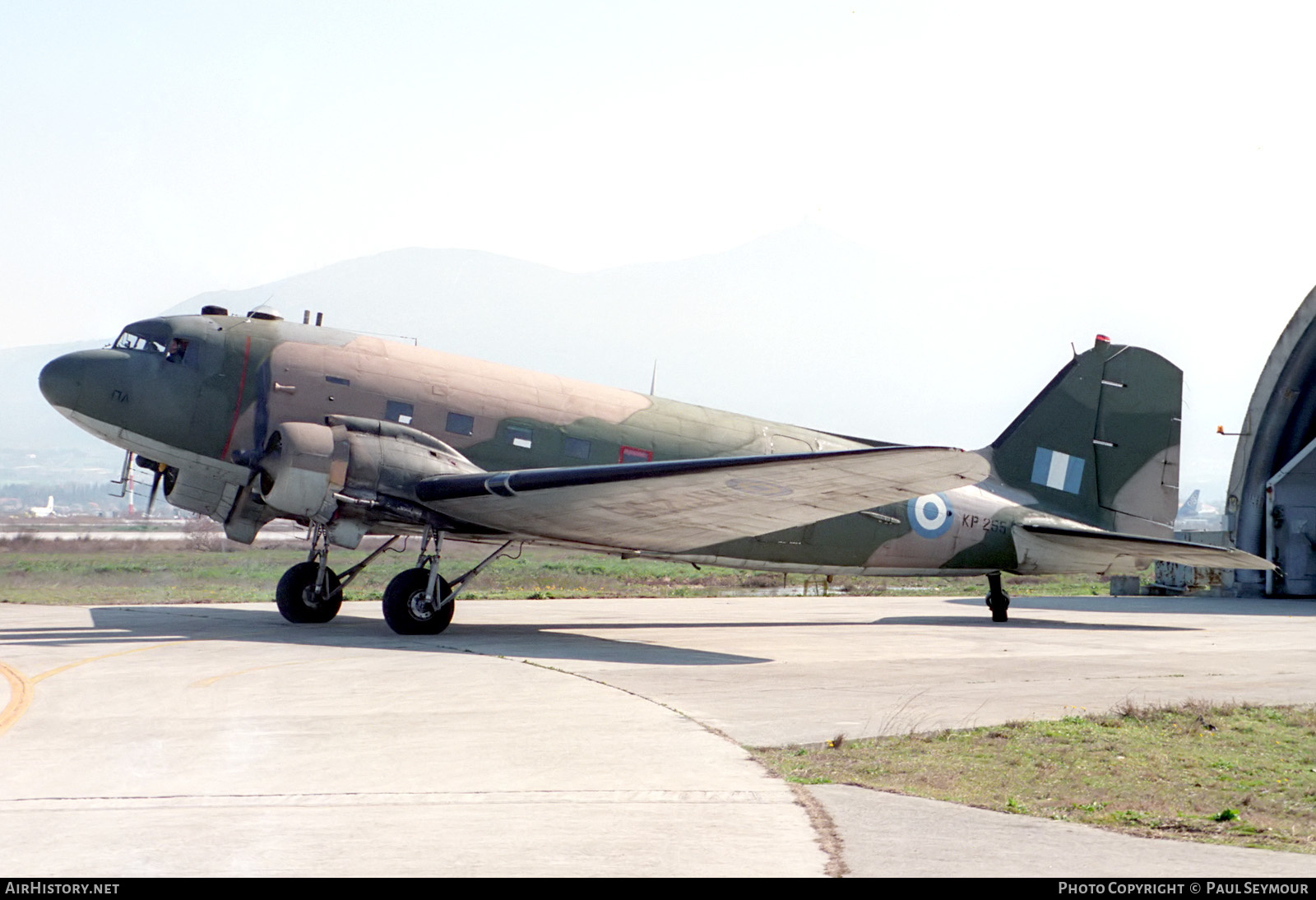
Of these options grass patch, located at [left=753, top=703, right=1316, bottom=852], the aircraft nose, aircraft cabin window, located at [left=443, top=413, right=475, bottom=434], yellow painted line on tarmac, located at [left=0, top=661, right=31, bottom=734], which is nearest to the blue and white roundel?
aircraft cabin window, located at [left=443, top=413, right=475, bottom=434]

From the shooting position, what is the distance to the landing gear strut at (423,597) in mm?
17641

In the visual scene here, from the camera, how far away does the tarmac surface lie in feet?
19.3

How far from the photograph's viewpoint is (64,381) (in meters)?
18.1

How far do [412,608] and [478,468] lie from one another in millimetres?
2622

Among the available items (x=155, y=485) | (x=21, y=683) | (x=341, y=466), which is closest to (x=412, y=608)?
(x=341, y=466)

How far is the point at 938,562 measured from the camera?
22.9 meters

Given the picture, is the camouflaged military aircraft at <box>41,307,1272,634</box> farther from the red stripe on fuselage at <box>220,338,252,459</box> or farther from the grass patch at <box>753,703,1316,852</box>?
the grass patch at <box>753,703,1316,852</box>

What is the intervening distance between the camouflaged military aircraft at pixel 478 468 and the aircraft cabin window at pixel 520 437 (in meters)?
0.03

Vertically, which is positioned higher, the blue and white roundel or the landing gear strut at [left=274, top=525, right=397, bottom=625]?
the blue and white roundel

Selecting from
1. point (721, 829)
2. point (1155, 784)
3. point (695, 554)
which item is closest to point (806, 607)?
point (695, 554)

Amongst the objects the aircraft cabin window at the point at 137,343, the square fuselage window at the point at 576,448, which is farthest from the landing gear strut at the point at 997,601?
the aircraft cabin window at the point at 137,343

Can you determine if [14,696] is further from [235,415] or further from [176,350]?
[176,350]

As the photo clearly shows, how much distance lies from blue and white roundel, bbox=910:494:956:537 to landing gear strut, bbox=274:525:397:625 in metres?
9.75

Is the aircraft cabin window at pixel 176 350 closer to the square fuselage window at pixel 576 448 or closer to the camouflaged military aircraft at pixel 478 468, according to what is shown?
the camouflaged military aircraft at pixel 478 468
